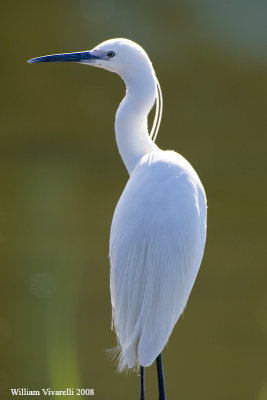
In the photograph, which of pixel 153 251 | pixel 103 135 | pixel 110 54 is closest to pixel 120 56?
pixel 110 54

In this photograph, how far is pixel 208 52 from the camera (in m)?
3.54

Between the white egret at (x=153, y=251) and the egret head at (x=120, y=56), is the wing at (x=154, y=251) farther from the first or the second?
the egret head at (x=120, y=56)

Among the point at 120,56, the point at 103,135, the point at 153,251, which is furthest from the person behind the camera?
the point at 103,135

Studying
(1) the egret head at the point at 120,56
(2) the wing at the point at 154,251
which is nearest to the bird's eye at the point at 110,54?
(1) the egret head at the point at 120,56

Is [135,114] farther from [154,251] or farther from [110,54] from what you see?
[154,251]

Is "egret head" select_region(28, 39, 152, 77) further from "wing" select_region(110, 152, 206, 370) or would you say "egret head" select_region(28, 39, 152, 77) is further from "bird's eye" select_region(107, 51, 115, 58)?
"wing" select_region(110, 152, 206, 370)

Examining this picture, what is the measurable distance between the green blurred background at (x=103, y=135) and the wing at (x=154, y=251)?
4.85ft

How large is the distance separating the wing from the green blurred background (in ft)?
4.85

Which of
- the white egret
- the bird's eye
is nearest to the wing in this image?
the white egret

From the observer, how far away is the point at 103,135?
3.54 meters

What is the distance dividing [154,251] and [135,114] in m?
0.31

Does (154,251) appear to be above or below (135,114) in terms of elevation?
below

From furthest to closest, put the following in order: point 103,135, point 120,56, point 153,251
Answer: point 103,135 → point 120,56 → point 153,251

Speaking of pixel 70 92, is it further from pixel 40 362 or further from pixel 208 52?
pixel 40 362
